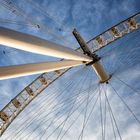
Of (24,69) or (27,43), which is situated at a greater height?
(27,43)

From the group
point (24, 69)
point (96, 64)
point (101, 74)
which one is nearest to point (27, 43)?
point (24, 69)

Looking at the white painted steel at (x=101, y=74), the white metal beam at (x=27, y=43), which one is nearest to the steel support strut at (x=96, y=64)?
the white painted steel at (x=101, y=74)

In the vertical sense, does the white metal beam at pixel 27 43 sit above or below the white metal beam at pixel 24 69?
above

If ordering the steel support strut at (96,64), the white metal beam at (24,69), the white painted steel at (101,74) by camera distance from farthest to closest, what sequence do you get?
the white painted steel at (101,74)
the steel support strut at (96,64)
the white metal beam at (24,69)

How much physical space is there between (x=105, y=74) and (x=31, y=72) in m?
17.7

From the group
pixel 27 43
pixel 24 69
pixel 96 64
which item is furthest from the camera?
pixel 96 64

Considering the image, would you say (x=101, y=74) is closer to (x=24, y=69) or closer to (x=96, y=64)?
(x=96, y=64)

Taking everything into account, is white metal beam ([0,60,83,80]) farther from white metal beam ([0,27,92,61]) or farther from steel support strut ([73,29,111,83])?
steel support strut ([73,29,111,83])

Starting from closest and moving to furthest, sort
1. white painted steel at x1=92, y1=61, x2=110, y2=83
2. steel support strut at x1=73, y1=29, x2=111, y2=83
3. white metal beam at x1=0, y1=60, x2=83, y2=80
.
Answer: white metal beam at x1=0, y1=60, x2=83, y2=80
steel support strut at x1=73, y1=29, x2=111, y2=83
white painted steel at x1=92, y1=61, x2=110, y2=83

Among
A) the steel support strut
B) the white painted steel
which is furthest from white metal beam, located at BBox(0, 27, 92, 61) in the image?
the white painted steel

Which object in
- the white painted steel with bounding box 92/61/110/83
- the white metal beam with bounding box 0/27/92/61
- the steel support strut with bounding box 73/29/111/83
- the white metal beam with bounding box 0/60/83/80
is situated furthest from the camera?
the white painted steel with bounding box 92/61/110/83

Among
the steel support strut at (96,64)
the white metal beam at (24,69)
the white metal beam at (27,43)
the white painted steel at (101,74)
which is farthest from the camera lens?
the white painted steel at (101,74)

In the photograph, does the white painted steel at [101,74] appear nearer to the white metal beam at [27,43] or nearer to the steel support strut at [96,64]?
the steel support strut at [96,64]

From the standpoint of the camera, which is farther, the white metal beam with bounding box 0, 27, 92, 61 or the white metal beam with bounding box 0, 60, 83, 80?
the white metal beam with bounding box 0, 60, 83, 80
